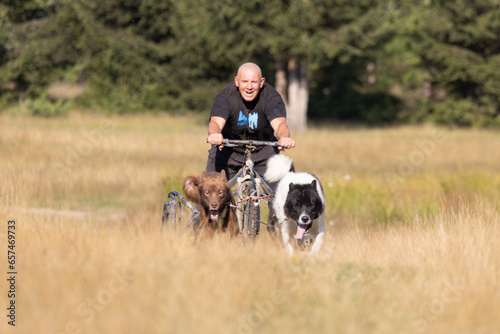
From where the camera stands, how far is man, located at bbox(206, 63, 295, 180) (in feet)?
26.8

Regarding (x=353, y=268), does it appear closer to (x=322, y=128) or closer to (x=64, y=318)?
(x=64, y=318)

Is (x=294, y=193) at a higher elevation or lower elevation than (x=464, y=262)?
higher

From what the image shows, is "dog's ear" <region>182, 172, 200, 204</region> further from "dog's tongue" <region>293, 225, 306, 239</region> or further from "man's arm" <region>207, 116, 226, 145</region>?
"dog's tongue" <region>293, 225, 306, 239</region>

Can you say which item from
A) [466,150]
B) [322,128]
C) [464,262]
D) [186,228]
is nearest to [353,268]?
[464,262]

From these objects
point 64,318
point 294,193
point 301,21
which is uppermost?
point 301,21

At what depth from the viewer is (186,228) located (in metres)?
7.83

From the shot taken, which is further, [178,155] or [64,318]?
[178,155]

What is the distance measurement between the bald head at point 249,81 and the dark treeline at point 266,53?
25821mm

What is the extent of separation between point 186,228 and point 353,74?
129ft

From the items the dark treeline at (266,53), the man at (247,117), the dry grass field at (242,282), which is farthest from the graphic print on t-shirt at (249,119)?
the dark treeline at (266,53)

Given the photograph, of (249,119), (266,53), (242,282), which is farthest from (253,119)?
(266,53)

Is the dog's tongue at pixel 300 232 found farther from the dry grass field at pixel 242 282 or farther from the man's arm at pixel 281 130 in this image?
the man's arm at pixel 281 130

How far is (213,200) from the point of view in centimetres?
727

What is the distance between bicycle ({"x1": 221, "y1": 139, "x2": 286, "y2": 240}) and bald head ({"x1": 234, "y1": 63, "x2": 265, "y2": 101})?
1.95 ft
